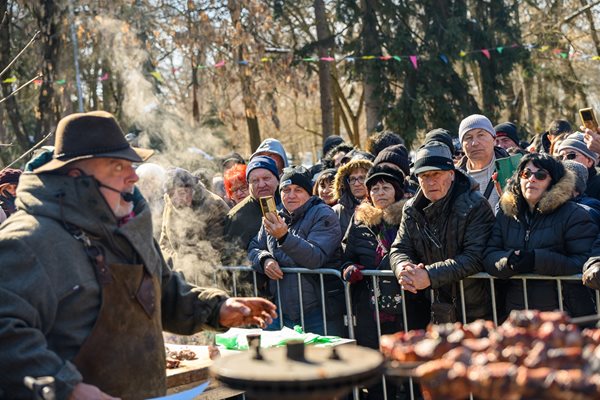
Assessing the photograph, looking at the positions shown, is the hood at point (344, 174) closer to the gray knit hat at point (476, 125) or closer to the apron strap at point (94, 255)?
the gray knit hat at point (476, 125)

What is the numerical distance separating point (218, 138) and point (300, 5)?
432 cm

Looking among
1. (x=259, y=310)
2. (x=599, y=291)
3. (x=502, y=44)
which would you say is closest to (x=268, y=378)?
(x=259, y=310)

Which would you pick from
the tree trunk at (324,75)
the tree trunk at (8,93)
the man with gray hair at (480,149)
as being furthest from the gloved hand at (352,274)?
the tree trunk at (324,75)

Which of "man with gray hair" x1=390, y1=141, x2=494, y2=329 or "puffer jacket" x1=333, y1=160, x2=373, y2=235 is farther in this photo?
"puffer jacket" x1=333, y1=160, x2=373, y2=235

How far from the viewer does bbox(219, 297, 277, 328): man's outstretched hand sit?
13.8 feet

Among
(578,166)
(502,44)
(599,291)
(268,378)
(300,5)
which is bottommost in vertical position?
(599,291)

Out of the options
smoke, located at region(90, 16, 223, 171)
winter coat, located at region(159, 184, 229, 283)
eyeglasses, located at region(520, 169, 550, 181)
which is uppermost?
smoke, located at region(90, 16, 223, 171)

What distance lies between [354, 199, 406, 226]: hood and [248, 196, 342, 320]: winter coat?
1.24 feet

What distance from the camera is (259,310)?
4.22 metres

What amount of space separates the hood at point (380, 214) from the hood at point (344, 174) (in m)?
0.76

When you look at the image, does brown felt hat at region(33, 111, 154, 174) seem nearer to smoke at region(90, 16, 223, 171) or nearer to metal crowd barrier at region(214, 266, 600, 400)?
metal crowd barrier at region(214, 266, 600, 400)

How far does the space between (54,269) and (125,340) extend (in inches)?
18.9

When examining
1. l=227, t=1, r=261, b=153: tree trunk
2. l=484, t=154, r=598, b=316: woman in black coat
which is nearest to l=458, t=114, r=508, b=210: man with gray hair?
l=484, t=154, r=598, b=316: woman in black coat

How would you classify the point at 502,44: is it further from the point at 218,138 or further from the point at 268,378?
the point at 268,378
